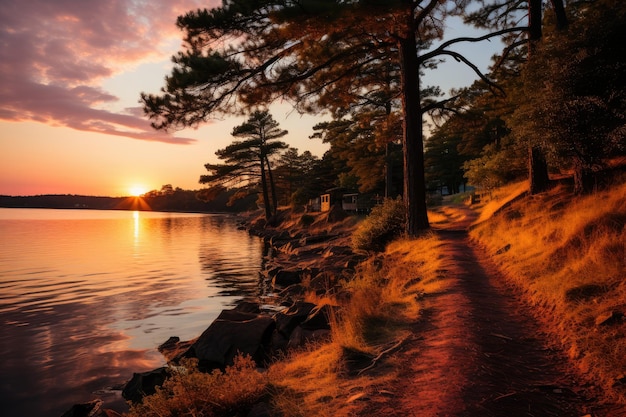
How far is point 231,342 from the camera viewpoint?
377 inches

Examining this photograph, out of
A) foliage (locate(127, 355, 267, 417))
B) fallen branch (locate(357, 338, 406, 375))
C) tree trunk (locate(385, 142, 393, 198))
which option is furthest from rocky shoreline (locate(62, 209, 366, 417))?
tree trunk (locate(385, 142, 393, 198))

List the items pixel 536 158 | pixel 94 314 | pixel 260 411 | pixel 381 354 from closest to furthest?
pixel 260 411, pixel 381 354, pixel 94 314, pixel 536 158

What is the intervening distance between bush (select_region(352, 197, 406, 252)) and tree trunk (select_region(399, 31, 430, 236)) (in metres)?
1.44

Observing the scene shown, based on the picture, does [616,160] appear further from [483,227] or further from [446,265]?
[446,265]

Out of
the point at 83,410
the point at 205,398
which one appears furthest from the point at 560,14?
the point at 83,410

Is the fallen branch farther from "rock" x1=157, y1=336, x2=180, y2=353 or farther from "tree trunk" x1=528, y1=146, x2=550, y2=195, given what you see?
"tree trunk" x1=528, y1=146, x2=550, y2=195

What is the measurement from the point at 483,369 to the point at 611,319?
2153 millimetres

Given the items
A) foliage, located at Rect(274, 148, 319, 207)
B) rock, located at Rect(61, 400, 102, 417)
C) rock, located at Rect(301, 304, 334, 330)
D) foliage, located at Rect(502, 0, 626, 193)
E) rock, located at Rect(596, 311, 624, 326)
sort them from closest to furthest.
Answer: rock, located at Rect(596, 311, 624, 326) → rock, located at Rect(61, 400, 102, 417) → rock, located at Rect(301, 304, 334, 330) → foliage, located at Rect(502, 0, 626, 193) → foliage, located at Rect(274, 148, 319, 207)

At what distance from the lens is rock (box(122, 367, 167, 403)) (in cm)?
820

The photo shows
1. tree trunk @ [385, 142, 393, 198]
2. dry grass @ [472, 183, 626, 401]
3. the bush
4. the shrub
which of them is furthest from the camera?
the shrub

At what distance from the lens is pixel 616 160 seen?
1437 cm

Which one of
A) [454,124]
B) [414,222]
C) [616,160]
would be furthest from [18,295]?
[616,160]

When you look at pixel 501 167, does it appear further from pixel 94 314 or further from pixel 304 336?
pixel 94 314

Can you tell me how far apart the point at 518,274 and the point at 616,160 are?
837 cm
